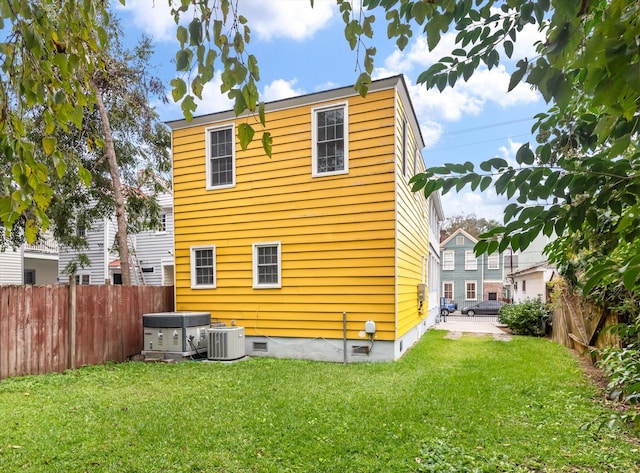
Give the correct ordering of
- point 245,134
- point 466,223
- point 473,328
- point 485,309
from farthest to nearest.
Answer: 1. point 466,223
2. point 485,309
3. point 473,328
4. point 245,134

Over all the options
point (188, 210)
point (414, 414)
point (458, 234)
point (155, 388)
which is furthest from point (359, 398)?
point (458, 234)

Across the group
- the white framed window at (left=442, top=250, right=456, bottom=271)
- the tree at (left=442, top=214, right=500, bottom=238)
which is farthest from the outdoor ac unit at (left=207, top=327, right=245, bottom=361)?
the tree at (left=442, top=214, right=500, bottom=238)

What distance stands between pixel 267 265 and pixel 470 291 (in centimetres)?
2568

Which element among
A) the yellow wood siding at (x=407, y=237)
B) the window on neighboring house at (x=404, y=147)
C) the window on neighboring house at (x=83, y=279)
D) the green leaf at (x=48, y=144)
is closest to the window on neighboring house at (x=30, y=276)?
the window on neighboring house at (x=83, y=279)

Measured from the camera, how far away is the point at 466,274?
3094 cm

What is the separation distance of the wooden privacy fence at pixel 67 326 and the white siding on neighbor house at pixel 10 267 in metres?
11.7

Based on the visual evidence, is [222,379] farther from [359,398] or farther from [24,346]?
[24,346]

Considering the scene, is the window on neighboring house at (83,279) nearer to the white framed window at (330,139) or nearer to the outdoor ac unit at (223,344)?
the outdoor ac unit at (223,344)

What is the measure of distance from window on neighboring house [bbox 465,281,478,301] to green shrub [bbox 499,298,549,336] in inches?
720

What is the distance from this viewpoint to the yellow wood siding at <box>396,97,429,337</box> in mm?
8047

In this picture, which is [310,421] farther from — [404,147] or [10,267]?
[10,267]

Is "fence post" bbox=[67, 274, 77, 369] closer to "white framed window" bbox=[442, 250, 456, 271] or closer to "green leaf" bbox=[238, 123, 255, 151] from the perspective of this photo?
"green leaf" bbox=[238, 123, 255, 151]

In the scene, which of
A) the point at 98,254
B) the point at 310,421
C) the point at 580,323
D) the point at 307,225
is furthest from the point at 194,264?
the point at 98,254

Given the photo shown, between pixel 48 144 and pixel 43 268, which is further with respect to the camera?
pixel 43 268
